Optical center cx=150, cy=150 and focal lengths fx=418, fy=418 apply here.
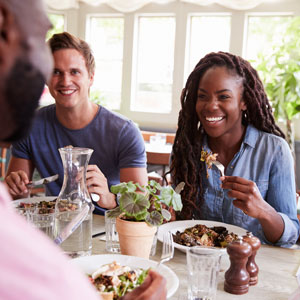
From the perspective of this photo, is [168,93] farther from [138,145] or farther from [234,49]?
[138,145]

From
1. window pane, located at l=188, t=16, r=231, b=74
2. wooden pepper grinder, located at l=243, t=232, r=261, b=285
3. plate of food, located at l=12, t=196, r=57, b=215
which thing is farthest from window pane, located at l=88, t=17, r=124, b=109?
wooden pepper grinder, located at l=243, t=232, r=261, b=285

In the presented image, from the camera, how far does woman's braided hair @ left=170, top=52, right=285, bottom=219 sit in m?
1.86

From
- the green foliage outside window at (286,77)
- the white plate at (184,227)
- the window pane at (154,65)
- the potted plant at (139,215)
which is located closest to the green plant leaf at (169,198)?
the potted plant at (139,215)

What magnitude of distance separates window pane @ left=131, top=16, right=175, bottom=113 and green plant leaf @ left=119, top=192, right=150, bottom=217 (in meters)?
5.16

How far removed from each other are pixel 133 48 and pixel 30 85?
20.0ft

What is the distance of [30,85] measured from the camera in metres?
0.43

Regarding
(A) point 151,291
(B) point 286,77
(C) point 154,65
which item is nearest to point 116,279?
(A) point 151,291

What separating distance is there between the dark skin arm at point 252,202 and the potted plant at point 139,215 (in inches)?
12.8

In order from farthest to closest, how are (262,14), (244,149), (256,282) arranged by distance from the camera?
1. (262,14)
2. (244,149)
3. (256,282)

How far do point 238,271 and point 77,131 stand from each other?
4.09 feet

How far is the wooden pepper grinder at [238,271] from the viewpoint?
1.06 m

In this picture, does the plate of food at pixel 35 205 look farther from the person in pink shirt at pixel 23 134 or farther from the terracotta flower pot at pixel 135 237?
the person in pink shirt at pixel 23 134

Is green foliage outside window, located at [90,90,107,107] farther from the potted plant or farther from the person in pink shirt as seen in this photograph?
the person in pink shirt

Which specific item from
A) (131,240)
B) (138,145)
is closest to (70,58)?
(138,145)
